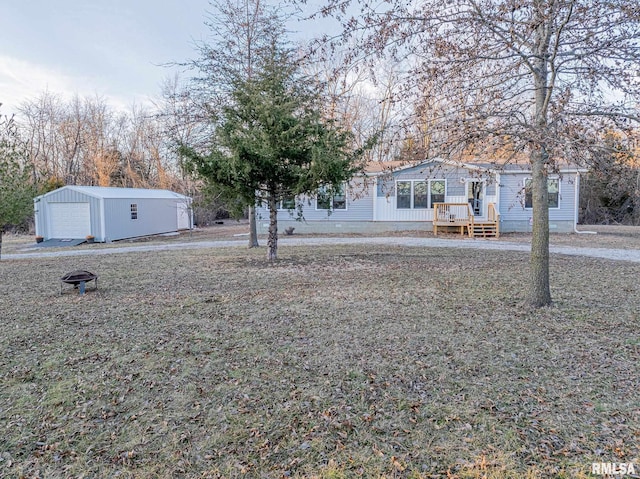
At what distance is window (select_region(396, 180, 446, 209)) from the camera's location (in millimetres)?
16922

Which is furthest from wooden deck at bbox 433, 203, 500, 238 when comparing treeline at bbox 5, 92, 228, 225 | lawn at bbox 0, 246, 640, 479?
treeline at bbox 5, 92, 228, 225

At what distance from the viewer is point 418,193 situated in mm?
17203

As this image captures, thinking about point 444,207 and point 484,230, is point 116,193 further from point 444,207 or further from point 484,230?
point 484,230

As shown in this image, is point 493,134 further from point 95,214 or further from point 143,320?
point 95,214

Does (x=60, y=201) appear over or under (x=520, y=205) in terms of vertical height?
over

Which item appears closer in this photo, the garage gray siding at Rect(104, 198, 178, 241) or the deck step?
the deck step

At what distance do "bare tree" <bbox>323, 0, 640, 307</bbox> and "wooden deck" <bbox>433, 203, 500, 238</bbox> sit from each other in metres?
10.7

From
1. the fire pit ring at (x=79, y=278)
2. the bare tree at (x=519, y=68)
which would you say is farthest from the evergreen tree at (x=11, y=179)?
the bare tree at (x=519, y=68)

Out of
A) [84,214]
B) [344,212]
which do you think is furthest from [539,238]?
[84,214]

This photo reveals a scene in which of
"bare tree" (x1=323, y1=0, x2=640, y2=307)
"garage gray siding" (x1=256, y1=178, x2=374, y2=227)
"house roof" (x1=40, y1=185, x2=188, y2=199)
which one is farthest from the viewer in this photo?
"garage gray siding" (x1=256, y1=178, x2=374, y2=227)

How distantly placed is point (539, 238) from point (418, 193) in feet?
41.0

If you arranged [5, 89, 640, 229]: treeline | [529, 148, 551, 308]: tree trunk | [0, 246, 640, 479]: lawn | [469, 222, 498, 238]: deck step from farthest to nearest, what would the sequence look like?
[5, 89, 640, 229]: treeline → [469, 222, 498, 238]: deck step → [529, 148, 551, 308]: tree trunk → [0, 246, 640, 479]: lawn

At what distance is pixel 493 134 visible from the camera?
4371mm

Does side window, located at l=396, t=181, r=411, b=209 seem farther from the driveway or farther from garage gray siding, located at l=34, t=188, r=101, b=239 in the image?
garage gray siding, located at l=34, t=188, r=101, b=239
